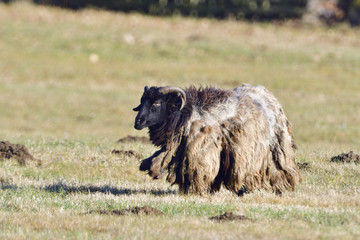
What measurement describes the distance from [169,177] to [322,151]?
5435 millimetres

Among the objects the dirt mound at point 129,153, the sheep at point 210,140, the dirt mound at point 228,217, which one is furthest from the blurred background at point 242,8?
the dirt mound at point 228,217

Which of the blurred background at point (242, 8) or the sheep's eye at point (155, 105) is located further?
the blurred background at point (242, 8)

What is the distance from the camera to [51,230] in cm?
828

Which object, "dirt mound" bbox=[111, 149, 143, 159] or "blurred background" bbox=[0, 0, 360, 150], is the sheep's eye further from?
"blurred background" bbox=[0, 0, 360, 150]

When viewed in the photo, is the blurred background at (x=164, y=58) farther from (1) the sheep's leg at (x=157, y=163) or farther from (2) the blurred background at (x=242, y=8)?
(1) the sheep's leg at (x=157, y=163)

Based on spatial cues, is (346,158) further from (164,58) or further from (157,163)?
(164,58)

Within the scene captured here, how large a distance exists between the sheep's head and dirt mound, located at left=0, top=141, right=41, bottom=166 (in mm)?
4159

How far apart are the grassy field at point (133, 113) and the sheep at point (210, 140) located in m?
0.33

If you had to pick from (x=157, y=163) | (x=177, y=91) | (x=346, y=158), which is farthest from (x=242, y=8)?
(x=157, y=163)

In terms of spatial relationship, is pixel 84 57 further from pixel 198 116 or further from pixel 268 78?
pixel 198 116

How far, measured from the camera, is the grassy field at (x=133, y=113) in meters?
8.65

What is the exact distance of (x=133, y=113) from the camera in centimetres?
2716

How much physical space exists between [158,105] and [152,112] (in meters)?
0.14

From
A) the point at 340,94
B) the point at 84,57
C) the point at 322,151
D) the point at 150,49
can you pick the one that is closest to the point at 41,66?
the point at 84,57
